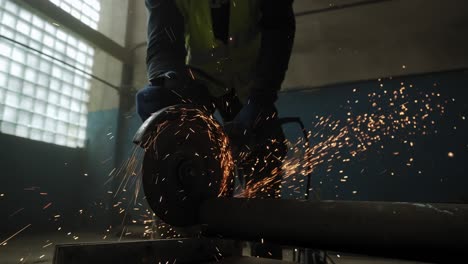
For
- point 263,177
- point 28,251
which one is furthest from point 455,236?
point 28,251

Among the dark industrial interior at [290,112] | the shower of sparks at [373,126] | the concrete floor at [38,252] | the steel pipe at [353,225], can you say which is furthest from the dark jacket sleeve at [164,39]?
the shower of sparks at [373,126]

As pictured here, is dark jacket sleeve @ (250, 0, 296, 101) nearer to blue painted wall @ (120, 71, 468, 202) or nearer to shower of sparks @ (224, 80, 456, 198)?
shower of sparks @ (224, 80, 456, 198)

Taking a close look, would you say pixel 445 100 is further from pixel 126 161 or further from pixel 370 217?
pixel 126 161

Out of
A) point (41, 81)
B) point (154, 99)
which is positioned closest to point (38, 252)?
point (154, 99)

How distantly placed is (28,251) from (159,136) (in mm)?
2843

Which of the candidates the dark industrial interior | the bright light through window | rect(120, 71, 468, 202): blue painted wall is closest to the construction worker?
the dark industrial interior

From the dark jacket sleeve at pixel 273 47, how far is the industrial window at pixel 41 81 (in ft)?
14.0

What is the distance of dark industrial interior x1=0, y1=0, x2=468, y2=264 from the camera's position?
418 cm

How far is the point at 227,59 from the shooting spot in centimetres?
215

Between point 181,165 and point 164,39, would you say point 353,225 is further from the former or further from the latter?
point 164,39

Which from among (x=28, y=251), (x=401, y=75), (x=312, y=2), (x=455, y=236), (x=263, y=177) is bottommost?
(x=28, y=251)

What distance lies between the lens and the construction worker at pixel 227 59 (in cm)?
179

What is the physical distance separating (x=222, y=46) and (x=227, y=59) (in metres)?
0.08

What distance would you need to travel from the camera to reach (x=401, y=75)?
4438 mm
